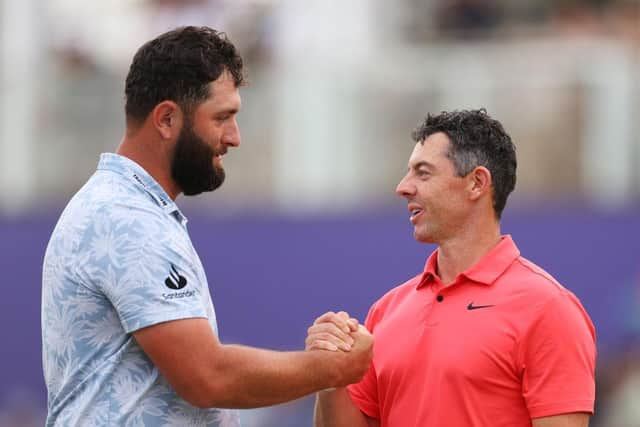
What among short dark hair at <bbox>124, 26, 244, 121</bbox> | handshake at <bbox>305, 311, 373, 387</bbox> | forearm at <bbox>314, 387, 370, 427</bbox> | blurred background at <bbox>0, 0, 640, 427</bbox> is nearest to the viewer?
short dark hair at <bbox>124, 26, 244, 121</bbox>

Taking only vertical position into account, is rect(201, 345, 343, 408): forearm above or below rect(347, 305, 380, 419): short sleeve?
above

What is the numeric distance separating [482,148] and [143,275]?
4.42 ft

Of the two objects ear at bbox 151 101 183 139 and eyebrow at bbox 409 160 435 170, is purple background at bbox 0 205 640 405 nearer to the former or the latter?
eyebrow at bbox 409 160 435 170

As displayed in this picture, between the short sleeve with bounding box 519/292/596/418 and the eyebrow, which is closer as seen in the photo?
the short sleeve with bounding box 519/292/596/418

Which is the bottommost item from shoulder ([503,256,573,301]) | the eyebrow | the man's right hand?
the man's right hand

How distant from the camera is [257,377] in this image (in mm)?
4766

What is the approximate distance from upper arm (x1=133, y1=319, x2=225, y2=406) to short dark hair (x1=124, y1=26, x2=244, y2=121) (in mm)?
754

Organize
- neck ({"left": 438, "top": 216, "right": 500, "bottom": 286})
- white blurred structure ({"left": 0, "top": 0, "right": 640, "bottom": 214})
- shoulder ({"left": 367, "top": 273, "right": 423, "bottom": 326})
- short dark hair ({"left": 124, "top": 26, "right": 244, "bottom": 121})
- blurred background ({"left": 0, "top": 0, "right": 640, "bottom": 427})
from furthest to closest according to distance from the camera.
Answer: white blurred structure ({"left": 0, "top": 0, "right": 640, "bottom": 214}) < blurred background ({"left": 0, "top": 0, "right": 640, "bottom": 427}) < shoulder ({"left": 367, "top": 273, "right": 423, "bottom": 326}) < neck ({"left": 438, "top": 216, "right": 500, "bottom": 286}) < short dark hair ({"left": 124, "top": 26, "right": 244, "bottom": 121})

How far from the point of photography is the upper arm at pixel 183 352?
15.3 feet

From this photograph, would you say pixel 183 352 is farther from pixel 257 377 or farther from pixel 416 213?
pixel 416 213

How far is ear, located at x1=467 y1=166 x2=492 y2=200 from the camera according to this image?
5.24 m

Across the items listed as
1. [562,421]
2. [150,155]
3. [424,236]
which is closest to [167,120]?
[150,155]

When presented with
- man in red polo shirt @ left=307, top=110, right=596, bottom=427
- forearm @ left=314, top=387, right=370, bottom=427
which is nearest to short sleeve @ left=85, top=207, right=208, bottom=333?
man in red polo shirt @ left=307, top=110, right=596, bottom=427

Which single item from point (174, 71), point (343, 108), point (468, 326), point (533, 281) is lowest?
point (343, 108)
